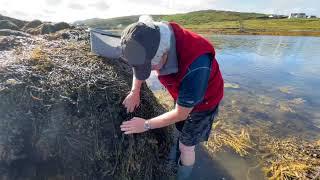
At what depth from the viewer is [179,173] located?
470 centimetres

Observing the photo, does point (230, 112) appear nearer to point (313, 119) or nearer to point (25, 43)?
point (313, 119)

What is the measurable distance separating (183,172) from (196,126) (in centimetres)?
123

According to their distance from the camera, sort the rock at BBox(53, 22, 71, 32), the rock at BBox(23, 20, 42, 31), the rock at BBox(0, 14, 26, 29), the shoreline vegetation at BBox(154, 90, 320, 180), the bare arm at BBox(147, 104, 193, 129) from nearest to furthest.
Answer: the bare arm at BBox(147, 104, 193, 129) < the shoreline vegetation at BBox(154, 90, 320, 180) < the rock at BBox(53, 22, 71, 32) < the rock at BBox(23, 20, 42, 31) < the rock at BBox(0, 14, 26, 29)

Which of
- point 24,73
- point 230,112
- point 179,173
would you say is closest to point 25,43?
point 24,73

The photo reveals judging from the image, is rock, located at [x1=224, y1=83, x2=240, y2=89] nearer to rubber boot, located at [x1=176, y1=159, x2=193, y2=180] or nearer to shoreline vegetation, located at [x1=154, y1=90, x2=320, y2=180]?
shoreline vegetation, located at [x1=154, y1=90, x2=320, y2=180]

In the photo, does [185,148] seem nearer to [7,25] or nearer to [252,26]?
[7,25]

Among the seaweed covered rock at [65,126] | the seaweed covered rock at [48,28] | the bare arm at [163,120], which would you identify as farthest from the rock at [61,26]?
the bare arm at [163,120]

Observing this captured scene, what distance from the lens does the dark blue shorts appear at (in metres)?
3.67

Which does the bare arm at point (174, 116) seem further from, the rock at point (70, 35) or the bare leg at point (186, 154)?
the rock at point (70, 35)

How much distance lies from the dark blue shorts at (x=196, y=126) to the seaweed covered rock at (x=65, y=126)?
511mm

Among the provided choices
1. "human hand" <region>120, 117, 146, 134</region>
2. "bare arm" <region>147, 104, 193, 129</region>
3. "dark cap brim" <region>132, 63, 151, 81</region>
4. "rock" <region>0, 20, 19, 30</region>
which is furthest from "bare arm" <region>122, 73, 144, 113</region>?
"rock" <region>0, 20, 19, 30</region>

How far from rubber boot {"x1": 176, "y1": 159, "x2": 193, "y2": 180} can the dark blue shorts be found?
0.72 m

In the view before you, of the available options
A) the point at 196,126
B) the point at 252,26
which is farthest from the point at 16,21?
the point at 252,26

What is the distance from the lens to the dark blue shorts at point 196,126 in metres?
3.67
